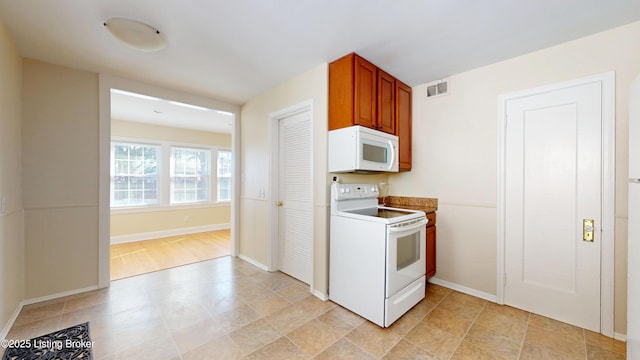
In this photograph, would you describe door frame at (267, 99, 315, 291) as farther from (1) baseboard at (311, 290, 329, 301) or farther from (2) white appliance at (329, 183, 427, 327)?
(2) white appliance at (329, 183, 427, 327)

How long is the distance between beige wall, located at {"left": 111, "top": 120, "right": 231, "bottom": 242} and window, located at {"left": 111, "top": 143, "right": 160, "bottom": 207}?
0.24 m

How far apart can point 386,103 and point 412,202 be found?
132cm

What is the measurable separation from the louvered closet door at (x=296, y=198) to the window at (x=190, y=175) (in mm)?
3679

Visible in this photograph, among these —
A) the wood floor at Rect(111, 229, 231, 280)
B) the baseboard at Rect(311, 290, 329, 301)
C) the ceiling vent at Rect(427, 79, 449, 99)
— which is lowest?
the wood floor at Rect(111, 229, 231, 280)

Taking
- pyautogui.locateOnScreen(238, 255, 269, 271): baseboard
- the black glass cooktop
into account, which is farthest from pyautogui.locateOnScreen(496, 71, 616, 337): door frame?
pyautogui.locateOnScreen(238, 255, 269, 271): baseboard

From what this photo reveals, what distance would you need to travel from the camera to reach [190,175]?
238 inches

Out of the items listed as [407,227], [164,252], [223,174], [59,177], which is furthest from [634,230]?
[223,174]

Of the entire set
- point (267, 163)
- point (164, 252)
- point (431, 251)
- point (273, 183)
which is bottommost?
point (164, 252)

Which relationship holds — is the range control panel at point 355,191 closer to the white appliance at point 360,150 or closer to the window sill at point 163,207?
the white appliance at point 360,150

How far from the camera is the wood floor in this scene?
11.7 feet

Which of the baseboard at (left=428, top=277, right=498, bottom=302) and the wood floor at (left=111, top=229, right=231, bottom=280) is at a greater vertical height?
the baseboard at (left=428, top=277, right=498, bottom=302)

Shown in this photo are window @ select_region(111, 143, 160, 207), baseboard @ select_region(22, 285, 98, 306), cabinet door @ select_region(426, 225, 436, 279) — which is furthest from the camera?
window @ select_region(111, 143, 160, 207)

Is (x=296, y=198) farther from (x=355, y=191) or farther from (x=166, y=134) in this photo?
(x=166, y=134)

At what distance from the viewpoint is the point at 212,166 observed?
6.30 meters
